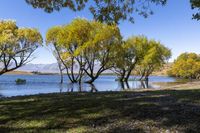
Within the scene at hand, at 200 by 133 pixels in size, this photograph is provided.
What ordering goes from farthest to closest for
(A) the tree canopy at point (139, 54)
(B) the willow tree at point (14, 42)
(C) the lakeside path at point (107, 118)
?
(A) the tree canopy at point (139, 54) → (B) the willow tree at point (14, 42) → (C) the lakeside path at point (107, 118)

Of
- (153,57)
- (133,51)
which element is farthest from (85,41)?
(153,57)

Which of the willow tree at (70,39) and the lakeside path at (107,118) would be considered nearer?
the lakeside path at (107,118)

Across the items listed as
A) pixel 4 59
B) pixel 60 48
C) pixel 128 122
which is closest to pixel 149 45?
pixel 60 48

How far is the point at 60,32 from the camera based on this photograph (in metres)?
75.9

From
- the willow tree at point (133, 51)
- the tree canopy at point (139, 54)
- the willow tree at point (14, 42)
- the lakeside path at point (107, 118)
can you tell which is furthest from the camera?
the tree canopy at point (139, 54)

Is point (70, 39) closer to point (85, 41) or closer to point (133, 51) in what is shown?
point (85, 41)

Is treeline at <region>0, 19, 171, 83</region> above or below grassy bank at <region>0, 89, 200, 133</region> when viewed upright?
above

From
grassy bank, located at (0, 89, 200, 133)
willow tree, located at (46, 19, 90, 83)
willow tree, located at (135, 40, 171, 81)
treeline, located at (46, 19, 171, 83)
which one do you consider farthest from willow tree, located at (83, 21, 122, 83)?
grassy bank, located at (0, 89, 200, 133)

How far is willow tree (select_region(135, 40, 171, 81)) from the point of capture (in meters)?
96.5

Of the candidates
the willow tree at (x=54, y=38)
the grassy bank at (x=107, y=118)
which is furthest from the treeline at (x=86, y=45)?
the grassy bank at (x=107, y=118)

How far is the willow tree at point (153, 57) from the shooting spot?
9648 cm

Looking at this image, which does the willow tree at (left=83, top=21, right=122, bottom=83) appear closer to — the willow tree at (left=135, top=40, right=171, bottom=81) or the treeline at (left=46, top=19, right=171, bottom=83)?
the treeline at (left=46, top=19, right=171, bottom=83)

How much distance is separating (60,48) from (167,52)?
42539 millimetres

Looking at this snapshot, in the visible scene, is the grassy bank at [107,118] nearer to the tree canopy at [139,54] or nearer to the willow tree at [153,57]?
the tree canopy at [139,54]
